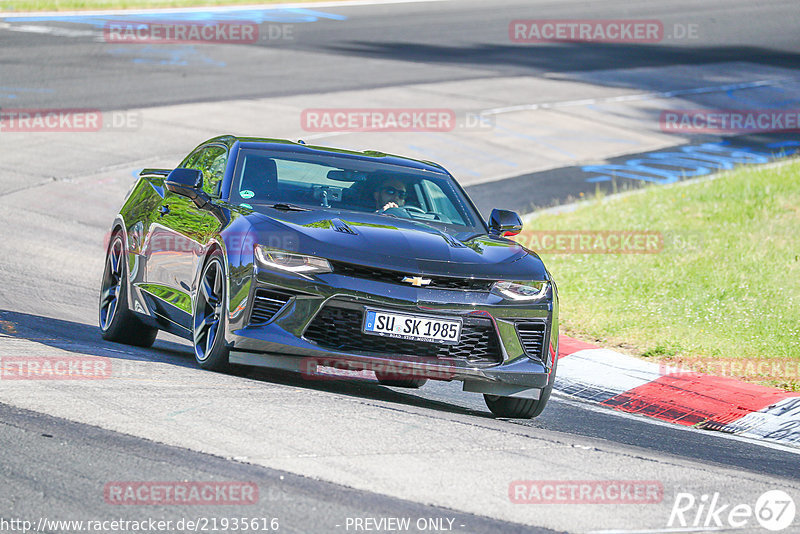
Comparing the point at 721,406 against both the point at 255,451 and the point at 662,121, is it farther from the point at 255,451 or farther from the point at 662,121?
the point at 662,121

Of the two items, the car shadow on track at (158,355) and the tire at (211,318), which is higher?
the tire at (211,318)

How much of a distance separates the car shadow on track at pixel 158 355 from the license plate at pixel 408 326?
0.52 meters

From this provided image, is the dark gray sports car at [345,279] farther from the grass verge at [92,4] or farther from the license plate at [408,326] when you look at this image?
the grass verge at [92,4]

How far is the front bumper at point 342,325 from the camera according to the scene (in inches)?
264

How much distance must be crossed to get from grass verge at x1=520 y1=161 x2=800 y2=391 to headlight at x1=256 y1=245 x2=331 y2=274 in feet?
13.0

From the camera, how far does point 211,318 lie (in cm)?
726

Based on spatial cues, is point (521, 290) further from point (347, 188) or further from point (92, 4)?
point (92, 4)

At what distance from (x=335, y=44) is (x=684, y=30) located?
513 inches

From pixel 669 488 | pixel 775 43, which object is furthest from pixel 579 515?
pixel 775 43

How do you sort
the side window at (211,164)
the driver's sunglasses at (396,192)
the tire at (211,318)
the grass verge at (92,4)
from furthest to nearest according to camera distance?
the grass verge at (92,4)
the side window at (211,164)
the driver's sunglasses at (396,192)
the tire at (211,318)

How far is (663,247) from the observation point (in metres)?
13.9

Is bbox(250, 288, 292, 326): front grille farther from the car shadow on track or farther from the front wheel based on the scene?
the front wheel

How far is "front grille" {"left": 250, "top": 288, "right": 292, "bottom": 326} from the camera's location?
6.75 m

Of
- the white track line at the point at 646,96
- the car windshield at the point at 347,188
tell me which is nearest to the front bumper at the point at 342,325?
the car windshield at the point at 347,188
